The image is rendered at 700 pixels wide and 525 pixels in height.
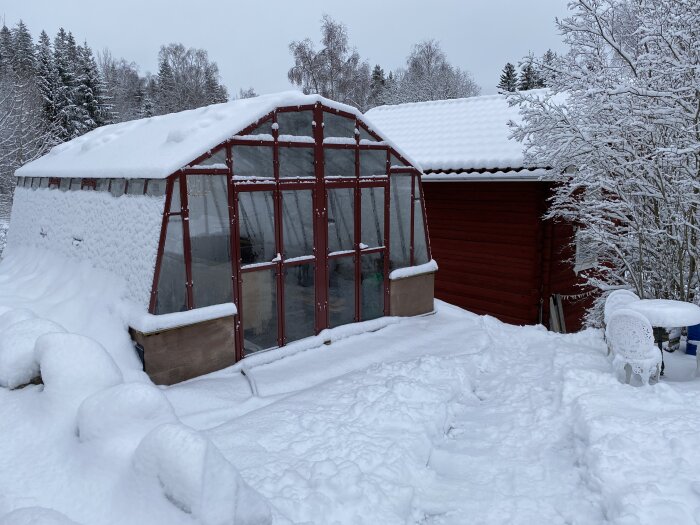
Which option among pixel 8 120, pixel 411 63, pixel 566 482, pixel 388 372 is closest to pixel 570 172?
pixel 388 372

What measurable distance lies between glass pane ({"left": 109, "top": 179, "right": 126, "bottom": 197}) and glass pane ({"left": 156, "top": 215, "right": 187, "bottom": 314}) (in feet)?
4.60

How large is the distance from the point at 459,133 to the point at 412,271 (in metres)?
3.92

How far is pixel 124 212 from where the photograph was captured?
707 centimetres

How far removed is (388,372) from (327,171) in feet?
10.9

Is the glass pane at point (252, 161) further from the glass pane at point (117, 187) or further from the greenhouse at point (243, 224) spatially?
the glass pane at point (117, 187)

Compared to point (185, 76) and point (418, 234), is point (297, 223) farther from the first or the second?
point (185, 76)

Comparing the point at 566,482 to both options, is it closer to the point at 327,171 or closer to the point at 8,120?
the point at 327,171

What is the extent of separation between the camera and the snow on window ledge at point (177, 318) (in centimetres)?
621

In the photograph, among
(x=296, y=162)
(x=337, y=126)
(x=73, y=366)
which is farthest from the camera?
(x=337, y=126)

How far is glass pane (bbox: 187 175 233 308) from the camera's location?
6598mm

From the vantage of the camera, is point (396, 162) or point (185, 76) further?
point (185, 76)

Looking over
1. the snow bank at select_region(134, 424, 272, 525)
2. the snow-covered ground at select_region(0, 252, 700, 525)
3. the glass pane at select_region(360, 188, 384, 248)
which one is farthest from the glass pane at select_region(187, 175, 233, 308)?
the snow bank at select_region(134, 424, 272, 525)

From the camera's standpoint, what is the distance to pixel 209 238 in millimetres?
6754

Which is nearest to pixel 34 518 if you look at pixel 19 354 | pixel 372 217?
pixel 19 354
